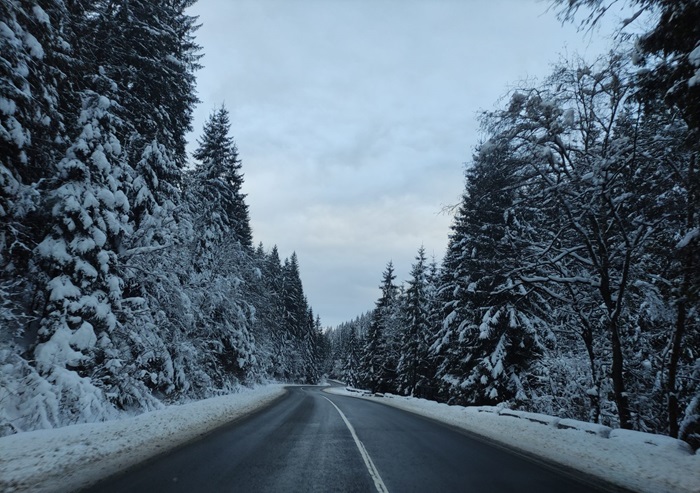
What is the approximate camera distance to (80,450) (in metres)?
6.90

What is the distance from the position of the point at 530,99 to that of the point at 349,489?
11.8 meters

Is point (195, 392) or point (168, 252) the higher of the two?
point (168, 252)

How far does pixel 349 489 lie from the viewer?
20.0 feet

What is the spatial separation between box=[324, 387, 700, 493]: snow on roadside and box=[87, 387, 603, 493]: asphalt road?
873mm

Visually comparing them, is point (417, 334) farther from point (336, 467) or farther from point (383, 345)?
point (336, 467)

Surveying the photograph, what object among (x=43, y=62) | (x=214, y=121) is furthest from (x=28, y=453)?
(x=214, y=121)

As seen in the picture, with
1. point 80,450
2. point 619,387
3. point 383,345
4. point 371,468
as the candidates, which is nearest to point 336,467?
point 371,468

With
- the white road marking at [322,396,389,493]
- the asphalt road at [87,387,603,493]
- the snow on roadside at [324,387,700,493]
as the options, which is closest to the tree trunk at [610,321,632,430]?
the snow on roadside at [324,387,700,493]

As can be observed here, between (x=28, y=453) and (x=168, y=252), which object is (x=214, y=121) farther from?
(x=28, y=453)

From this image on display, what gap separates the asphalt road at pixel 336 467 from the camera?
6074mm

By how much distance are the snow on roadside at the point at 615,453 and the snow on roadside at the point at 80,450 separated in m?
8.34

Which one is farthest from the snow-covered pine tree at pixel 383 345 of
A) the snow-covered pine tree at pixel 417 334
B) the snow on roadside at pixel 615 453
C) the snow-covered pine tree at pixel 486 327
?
the snow on roadside at pixel 615 453

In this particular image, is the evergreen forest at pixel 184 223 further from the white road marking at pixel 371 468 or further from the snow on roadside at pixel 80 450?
the white road marking at pixel 371 468

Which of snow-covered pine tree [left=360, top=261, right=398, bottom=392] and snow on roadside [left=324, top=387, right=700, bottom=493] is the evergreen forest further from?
snow-covered pine tree [left=360, top=261, right=398, bottom=392]
